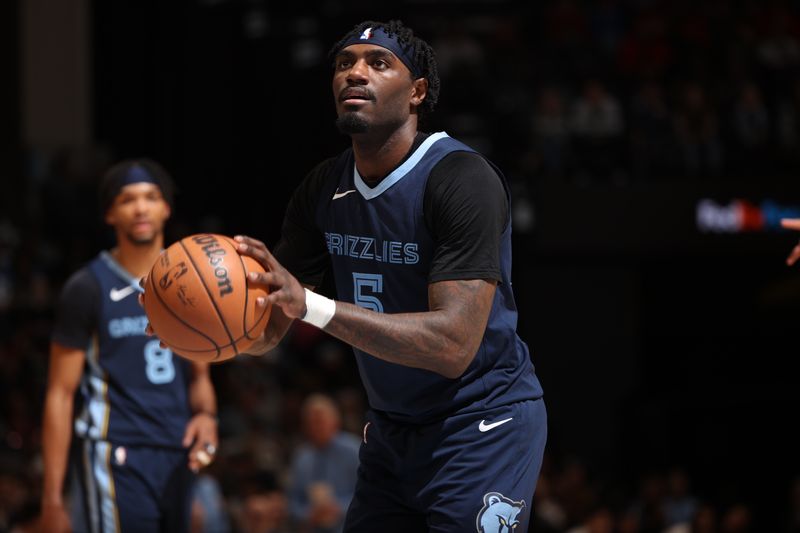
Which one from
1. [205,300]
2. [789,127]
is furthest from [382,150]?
[789,127]

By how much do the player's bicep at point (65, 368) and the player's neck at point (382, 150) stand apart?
6.18ft

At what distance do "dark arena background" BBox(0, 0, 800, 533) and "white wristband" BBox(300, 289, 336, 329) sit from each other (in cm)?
820

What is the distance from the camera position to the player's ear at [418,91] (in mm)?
4043

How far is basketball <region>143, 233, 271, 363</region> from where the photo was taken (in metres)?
3.68

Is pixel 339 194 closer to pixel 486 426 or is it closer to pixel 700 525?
pixel 486 426

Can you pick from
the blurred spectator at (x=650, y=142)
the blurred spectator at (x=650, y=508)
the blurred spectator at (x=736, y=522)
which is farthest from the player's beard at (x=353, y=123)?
the blurred spectator at (x=650, y=142)

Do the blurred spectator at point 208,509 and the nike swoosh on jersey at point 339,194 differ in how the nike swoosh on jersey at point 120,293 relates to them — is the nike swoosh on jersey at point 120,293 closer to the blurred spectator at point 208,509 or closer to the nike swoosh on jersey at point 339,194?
the nike swoosh on jersey at point 339,194

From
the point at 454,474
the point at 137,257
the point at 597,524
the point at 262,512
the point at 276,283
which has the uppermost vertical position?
the point at 276,283

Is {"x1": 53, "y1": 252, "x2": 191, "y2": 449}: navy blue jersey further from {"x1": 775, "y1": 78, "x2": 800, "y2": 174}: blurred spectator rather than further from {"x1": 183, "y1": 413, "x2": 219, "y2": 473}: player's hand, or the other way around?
{"x1": 775, "y1": 78, "x2": 800, "y2": 174}: blurred spectator

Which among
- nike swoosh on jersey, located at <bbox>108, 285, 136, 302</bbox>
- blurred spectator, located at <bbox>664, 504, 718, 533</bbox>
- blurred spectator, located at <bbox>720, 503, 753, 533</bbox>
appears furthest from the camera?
blurred spectator, located at <bbox>720, 503, 753, 533</bbox>

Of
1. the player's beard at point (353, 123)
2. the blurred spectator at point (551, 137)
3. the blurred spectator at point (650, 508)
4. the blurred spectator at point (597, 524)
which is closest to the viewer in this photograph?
the player's beard at point (353, 123)

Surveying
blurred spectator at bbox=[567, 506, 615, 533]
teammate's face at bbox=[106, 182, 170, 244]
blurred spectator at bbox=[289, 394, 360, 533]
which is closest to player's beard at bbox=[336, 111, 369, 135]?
teammate's face at bbox=[106, 182, 170, 244]

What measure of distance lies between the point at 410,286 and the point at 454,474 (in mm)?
596

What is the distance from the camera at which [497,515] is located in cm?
380
